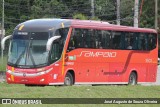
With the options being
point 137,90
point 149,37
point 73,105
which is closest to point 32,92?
point 73,105

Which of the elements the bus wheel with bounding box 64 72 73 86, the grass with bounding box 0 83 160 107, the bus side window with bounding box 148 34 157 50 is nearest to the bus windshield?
the bus wheel with bounding box 64 72 73 86

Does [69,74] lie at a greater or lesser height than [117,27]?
lesser

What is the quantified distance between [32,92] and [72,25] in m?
9.91

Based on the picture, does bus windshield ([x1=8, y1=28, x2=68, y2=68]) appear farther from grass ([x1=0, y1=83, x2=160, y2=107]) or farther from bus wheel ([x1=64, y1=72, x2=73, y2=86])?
grass ([x1=0, y1=83, x2=160, y2=107])

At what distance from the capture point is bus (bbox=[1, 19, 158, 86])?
2152cm

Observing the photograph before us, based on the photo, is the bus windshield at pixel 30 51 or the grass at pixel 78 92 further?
the bus windshield at pixel 30 51

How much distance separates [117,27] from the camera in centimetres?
2572

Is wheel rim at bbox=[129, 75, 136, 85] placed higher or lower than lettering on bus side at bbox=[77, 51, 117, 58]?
lower

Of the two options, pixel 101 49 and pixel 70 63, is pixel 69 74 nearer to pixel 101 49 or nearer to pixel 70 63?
pixel 70 63

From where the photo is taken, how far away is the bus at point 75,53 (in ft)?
70.6

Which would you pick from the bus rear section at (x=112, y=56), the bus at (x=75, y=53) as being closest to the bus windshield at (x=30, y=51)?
the bus at (x=75, y=53)

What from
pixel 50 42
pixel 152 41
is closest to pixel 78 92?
pixel 50 42

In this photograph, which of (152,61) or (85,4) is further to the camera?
(85,4)

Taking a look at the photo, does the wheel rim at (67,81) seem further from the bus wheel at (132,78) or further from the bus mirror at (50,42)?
the bus wheel at (132,78)
